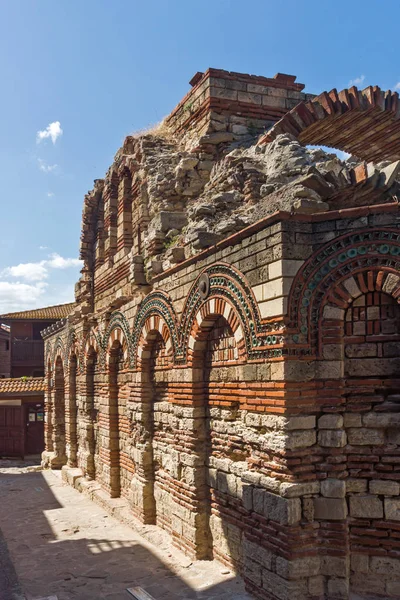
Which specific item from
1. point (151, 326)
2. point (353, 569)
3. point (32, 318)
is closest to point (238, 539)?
point (353, 569)

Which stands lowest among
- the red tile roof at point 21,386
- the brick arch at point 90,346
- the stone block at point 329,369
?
the red tile roof at point 21,386

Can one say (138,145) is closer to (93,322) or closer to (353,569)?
(93,322)

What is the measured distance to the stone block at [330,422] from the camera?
479 cm

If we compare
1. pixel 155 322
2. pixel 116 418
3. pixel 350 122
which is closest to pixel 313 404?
pixel 155 322

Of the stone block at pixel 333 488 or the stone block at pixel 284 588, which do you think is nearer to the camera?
the stone block at pixel 284 588

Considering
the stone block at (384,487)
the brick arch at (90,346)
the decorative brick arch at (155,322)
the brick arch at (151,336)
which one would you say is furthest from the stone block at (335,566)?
the brick arch at (90,346)

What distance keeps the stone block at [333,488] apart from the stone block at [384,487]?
0.25 m

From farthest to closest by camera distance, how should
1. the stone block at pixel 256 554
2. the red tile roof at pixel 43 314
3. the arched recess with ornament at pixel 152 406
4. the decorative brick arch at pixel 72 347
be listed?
the red tile roof at pixel 43 314, the decorative brick arch at pixel 72 347, the arched recess with ornament at pixel 152 406, the stone block at pixel 256 554

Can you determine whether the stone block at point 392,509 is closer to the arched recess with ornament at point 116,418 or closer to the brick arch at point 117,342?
the brick arch at point 117,342

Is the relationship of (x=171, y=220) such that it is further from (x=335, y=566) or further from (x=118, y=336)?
(x=335, y=566)

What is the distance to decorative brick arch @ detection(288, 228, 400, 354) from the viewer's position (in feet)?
15.6

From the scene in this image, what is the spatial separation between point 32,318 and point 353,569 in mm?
24369

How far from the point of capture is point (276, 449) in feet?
15.9

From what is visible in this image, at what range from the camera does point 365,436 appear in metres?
4.77
